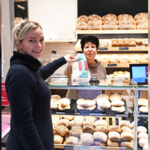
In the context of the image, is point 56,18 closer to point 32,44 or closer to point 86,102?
point 86,102

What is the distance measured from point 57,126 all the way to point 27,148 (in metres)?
0.76

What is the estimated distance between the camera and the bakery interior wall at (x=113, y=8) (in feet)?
13.7

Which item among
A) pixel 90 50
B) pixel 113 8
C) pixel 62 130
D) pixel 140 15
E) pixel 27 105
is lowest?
pixel 62 130

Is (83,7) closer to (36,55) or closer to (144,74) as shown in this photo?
(144,74)

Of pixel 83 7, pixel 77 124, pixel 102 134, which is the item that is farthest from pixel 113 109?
pixel 83 7

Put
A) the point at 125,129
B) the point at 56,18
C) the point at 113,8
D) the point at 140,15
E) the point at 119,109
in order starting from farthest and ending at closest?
the point at 56,18
the point at 113,8
the point at 140,15
the point at 125,129
the point at 119,109

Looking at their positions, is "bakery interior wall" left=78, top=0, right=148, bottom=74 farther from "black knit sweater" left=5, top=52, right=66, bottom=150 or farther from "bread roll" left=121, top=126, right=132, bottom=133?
"black knit sweater" left=5, top=52, right=66, bottom=150

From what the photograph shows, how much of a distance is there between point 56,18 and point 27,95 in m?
4.05

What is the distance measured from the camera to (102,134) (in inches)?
65.9

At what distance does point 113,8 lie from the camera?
4211 millimetres

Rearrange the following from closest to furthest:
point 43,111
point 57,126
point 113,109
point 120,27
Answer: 1. point 43,111
2. point 113,109
3. point 57,126
4. point 120,27

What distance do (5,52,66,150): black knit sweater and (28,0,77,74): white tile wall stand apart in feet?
11.7

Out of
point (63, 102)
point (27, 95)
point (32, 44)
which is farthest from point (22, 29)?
point (63, 102)

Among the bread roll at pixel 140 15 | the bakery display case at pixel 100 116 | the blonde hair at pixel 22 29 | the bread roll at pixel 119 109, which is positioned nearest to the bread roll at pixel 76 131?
the bakery display case at pixel 100 116
